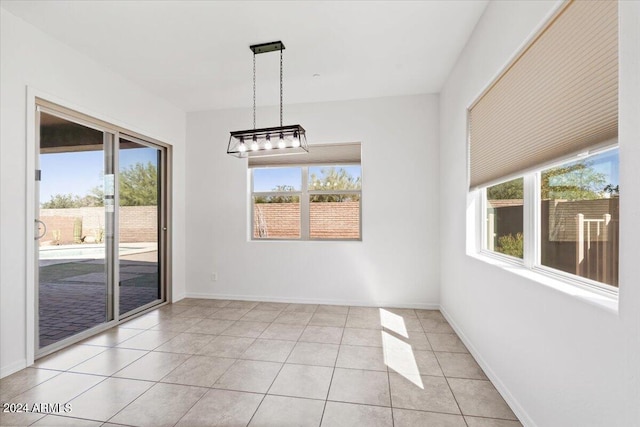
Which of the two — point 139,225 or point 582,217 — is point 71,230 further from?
point 582,217

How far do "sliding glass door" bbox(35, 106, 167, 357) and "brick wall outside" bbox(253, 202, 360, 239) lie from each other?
1512 millimetres

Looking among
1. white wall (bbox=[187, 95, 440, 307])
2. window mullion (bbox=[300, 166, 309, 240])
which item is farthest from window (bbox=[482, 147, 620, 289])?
window mullion (bbox=[300, 166, 309, 240])

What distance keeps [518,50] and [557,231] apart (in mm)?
1154

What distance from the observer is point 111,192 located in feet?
11.5

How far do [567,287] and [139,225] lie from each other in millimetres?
4382

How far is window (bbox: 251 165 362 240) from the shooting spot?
174 inches

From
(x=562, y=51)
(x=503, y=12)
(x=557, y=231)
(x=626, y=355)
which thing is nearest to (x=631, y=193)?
(x=626, y=355)

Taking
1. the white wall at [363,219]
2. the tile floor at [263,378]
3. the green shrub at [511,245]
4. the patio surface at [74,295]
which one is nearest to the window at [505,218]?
the green shrub at [511,245]

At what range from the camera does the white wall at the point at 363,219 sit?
4.11 metres

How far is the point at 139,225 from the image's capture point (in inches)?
156

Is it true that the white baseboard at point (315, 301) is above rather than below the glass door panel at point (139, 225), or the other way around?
below

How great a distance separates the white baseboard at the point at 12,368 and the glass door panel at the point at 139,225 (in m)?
1.16

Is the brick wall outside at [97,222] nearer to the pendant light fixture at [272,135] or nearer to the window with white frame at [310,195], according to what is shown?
the window with white frame at [310,195]

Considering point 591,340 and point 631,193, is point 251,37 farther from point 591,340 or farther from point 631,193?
point 591,340
